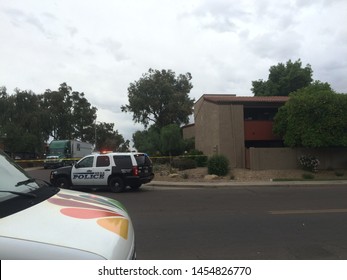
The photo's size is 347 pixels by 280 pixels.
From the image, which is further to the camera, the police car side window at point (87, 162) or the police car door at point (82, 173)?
the police car side window at point (87, 162)

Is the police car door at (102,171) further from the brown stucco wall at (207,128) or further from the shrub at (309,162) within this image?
the shrub at (309,162)

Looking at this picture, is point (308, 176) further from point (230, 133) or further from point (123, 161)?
point (123, 161)

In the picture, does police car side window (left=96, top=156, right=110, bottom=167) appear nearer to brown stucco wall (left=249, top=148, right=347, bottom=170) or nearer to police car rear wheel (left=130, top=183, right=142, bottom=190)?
police car rear wheel (left=130, top=183, right=142, bottom=190)

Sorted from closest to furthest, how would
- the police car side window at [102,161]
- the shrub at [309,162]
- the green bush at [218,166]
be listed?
the police car side window at [102,161] → the green bush at [218,166] → the shrub at [309,162]

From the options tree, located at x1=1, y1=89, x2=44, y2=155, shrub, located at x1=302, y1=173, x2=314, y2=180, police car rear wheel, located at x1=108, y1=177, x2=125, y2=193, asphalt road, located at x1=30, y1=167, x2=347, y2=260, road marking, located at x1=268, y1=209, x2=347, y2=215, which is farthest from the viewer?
tree, located at x1=1, y1=89, x2=44, y2=155

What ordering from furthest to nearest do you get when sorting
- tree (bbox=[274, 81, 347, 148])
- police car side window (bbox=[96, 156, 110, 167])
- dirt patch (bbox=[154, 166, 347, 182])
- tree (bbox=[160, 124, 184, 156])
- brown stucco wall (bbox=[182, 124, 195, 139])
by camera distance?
brown stucco wall (bbox=[182, 124, 195, 139])
tree (bbox=[160, 124, 184, 156])
tree (bbox=[274, 81, 347, 148])
dirt patch (bbox=[154, 166, 347, 182])
police car side window (bbox=[96, 156, 110, 167])

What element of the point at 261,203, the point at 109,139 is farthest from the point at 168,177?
the point at 109,139

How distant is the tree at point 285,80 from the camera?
161 ft

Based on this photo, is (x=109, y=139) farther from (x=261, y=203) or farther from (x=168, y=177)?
(x=261, y=203)

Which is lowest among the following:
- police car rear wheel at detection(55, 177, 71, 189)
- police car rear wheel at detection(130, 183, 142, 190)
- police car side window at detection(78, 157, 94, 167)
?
police car rear wheel at detection(130, 183, 142, 190)

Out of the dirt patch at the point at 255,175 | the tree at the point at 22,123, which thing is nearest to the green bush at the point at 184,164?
the dirt patch at the point at 255,175

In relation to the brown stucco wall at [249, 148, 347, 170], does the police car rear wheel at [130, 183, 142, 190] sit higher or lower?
lower

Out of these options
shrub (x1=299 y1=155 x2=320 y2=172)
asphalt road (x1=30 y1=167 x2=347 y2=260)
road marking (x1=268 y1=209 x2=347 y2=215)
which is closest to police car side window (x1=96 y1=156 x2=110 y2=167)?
asphalt road (x1=30 y1=167 x2=347 y2=260)

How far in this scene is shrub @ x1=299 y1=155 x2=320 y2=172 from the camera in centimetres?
2658
